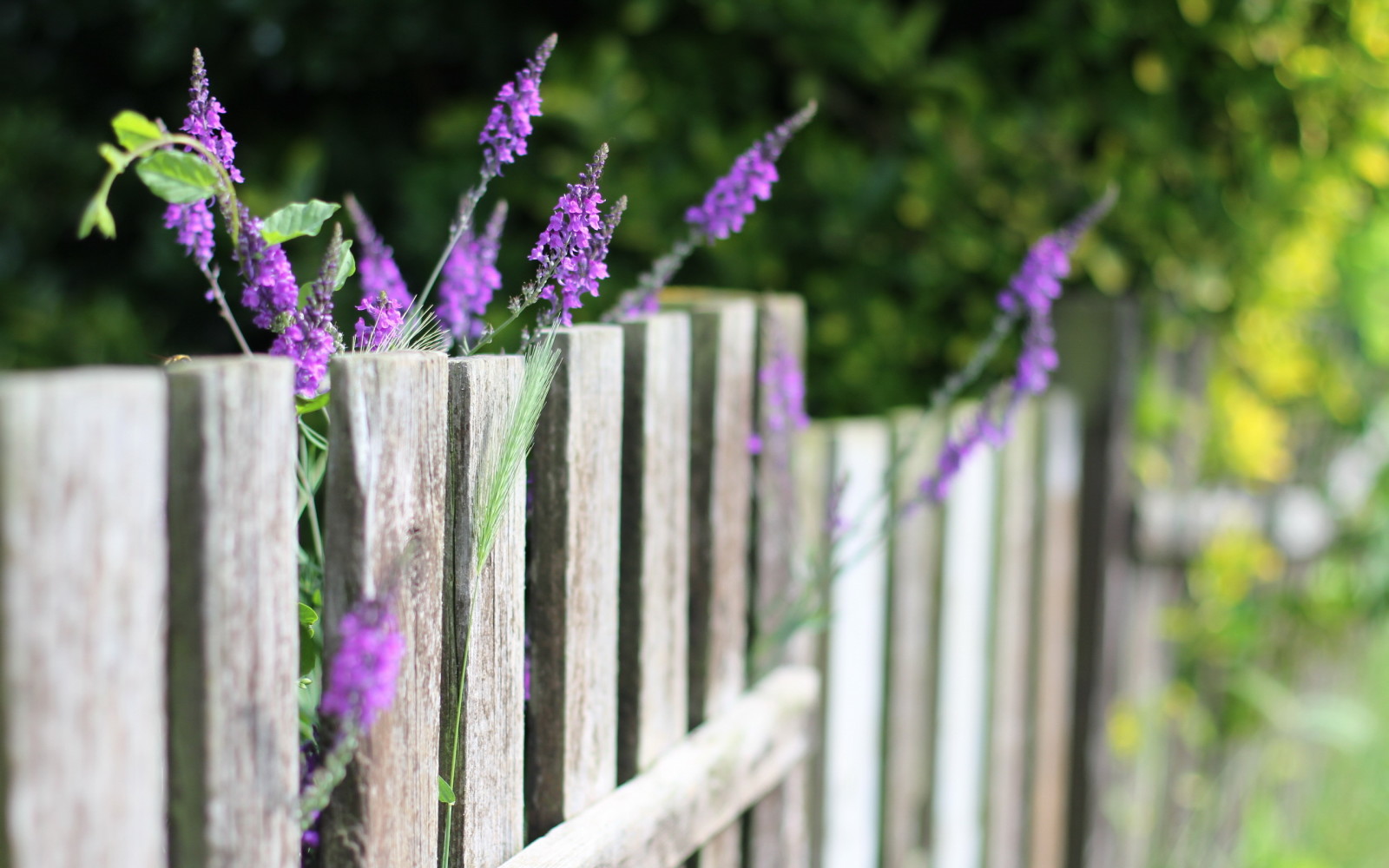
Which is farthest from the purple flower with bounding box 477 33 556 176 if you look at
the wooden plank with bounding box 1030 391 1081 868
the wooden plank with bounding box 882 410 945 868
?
the wooden plank with bounding box 1030 391 1081 868

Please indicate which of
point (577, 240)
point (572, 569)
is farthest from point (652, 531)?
point (577, 240)

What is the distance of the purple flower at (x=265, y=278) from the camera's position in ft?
2.78

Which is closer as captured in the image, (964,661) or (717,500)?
(717,500)

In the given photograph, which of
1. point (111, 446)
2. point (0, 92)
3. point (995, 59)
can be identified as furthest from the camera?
point (0, 92)

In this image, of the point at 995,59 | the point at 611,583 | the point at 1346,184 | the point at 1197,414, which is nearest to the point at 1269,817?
the point at 1197,414

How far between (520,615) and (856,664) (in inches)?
39.1

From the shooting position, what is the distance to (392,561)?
80 centimetres

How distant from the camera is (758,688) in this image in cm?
153

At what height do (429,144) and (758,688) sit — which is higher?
(429,144)

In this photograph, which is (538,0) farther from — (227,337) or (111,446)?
(111,446)

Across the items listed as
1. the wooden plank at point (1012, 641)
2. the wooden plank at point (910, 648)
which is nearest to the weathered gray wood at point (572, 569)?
the wooden plank at point (910, 648)

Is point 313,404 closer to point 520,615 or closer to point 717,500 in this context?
point 520,615

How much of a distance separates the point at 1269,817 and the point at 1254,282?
1.44 metres

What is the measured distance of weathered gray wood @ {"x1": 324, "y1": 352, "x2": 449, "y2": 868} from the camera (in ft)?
2.51
